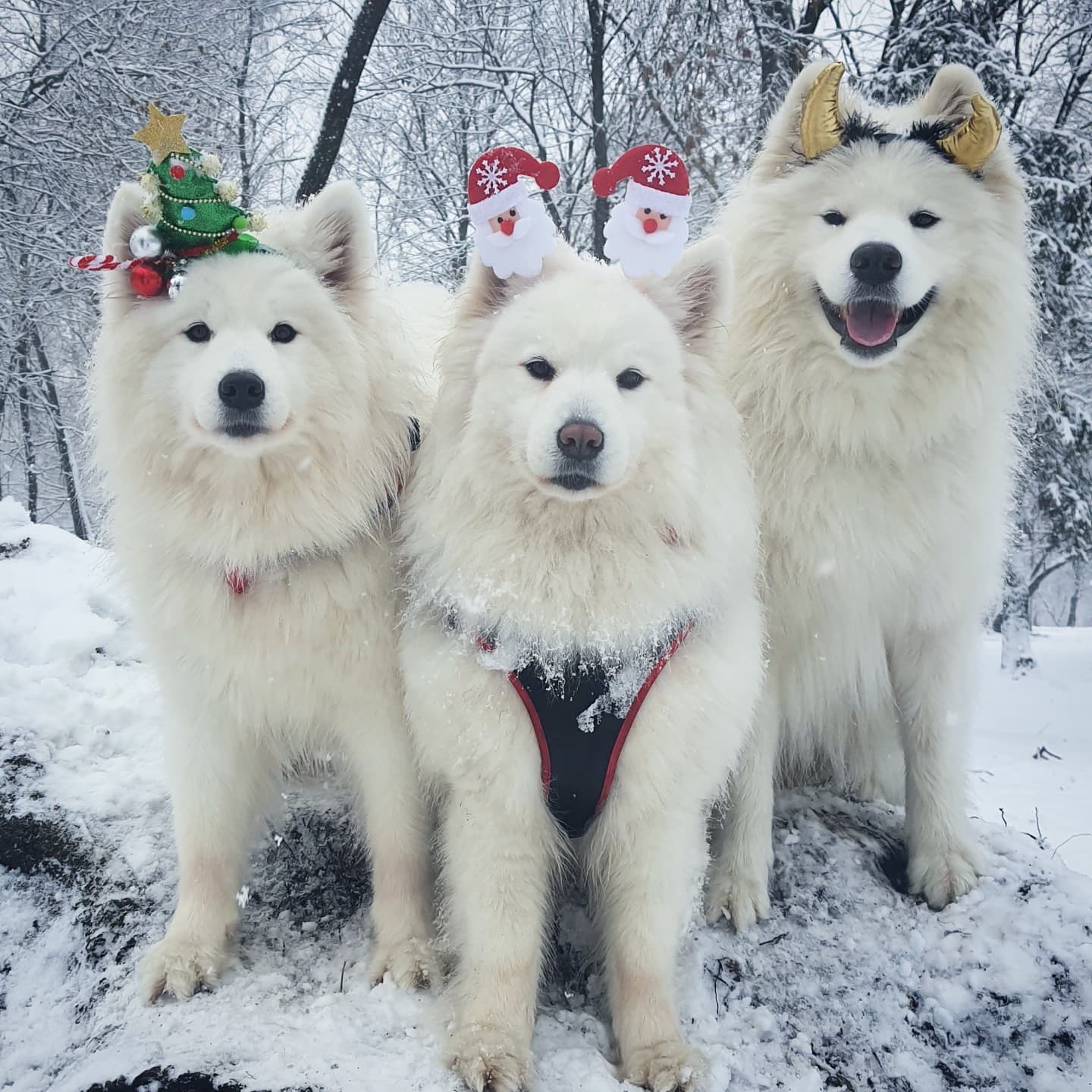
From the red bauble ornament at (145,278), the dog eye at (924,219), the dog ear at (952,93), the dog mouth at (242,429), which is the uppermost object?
the dog ear at (952,93)

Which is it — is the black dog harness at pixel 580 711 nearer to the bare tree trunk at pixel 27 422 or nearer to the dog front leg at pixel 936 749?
the dog front leg at pixel 936 749

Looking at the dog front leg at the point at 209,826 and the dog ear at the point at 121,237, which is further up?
the dog ear at the point at 121,237

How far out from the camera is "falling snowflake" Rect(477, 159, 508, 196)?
7.25 ft

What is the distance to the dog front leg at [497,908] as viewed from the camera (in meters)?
2.18

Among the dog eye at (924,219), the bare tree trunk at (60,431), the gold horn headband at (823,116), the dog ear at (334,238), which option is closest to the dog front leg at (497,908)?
the dog ear at (334,238)

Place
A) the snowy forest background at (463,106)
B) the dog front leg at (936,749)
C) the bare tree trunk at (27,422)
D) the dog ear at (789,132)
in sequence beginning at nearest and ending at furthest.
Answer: the dog ear at (789,132), the dog front leg at (936,749), the snowy forest background at (463,106), the bare tree trunk at (27,422)

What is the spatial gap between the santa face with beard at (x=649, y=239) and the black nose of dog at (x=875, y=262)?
0.55 m

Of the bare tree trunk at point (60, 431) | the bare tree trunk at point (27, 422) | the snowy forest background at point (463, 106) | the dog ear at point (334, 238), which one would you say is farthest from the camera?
the bare tree trunk at point (60, 431)

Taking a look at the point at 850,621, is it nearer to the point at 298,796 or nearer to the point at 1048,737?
the point at 298,796

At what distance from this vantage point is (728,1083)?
215cm

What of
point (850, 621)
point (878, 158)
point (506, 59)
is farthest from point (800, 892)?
point (506, 59)

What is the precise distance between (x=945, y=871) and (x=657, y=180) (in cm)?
241

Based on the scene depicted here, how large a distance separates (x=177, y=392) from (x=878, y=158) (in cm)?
226

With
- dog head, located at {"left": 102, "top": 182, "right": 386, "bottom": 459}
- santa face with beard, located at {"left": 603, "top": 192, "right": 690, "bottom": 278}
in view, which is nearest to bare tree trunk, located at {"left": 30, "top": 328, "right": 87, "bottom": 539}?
dog head, located at {"left": 102, "top": 182, "right": 386, "bottom": 459}
